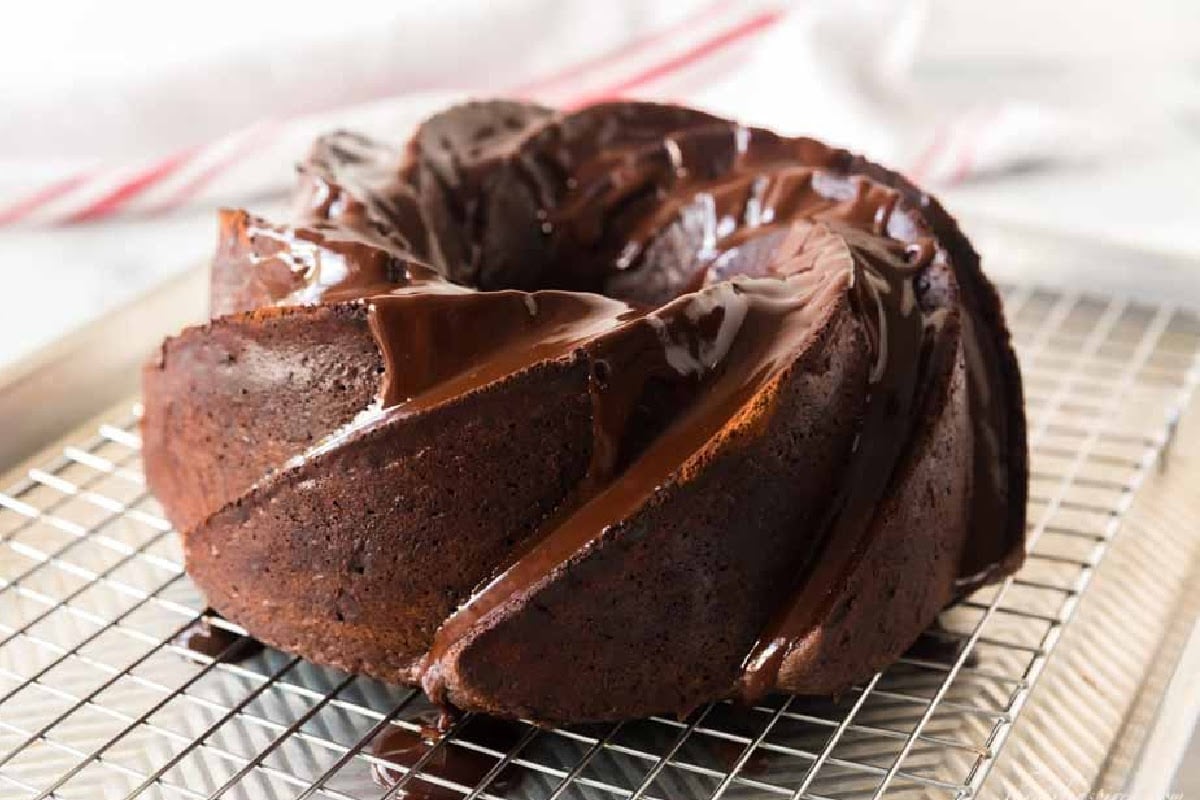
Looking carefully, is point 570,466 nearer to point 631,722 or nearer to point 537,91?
point 631,722

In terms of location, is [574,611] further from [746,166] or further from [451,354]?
[746,166]

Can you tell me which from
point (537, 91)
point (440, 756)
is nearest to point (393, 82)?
point (537, 91)

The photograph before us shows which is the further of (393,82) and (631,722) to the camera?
(393,82)

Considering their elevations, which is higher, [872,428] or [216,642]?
[872,428]

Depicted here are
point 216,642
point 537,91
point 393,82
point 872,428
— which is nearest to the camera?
point 872,428

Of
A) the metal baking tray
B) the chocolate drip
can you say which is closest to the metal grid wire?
the metal baking tray

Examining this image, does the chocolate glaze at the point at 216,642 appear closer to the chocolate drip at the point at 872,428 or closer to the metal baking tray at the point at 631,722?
the metal baking tray at the point at 631,722

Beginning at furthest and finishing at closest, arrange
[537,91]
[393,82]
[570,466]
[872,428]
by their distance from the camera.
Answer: [537,91]
[393,82]
[872,428]
[570,466]
